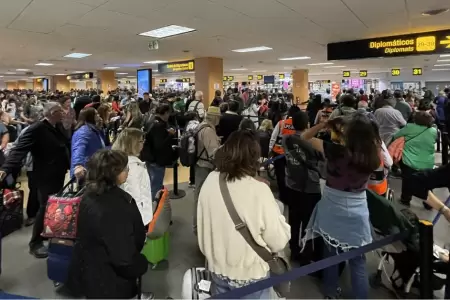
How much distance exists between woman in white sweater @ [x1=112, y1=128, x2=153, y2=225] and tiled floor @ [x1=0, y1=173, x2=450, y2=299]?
683 mm

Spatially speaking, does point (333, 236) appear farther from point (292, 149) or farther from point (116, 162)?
point (116, 162)

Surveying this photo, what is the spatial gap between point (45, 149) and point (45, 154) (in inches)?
2.3

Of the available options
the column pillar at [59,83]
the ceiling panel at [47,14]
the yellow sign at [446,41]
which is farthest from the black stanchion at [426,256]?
the column pillar at [59,83]

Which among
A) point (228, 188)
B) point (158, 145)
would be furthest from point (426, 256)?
point (158, 145)

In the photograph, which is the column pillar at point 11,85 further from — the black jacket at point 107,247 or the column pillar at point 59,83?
the black jacket at point 107,247

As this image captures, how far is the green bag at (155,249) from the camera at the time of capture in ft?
11.2

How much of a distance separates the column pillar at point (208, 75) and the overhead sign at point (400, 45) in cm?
539

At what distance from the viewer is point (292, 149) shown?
329 cm

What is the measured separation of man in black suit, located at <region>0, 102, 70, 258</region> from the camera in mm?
3488

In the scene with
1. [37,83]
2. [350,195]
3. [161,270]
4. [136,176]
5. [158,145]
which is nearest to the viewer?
[350,195]

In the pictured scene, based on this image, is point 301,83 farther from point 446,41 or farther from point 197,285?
point 197,285

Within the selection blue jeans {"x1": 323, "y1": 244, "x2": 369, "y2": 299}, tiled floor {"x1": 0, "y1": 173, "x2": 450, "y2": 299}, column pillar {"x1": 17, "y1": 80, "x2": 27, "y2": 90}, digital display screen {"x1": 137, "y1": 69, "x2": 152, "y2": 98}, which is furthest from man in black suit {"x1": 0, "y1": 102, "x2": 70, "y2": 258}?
column pillar {"x1": 17, "y1": 80, "x2": 27, "y2": 90}

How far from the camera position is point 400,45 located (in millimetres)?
7371

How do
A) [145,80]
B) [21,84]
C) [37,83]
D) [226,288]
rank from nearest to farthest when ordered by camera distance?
[226,288]
[145,80]
[37,83]
[21,84]
